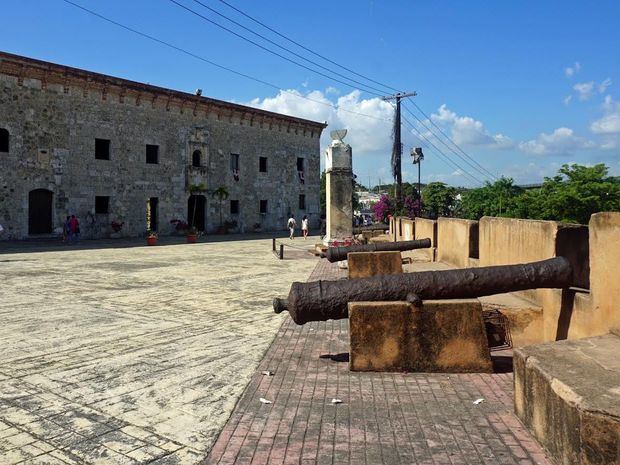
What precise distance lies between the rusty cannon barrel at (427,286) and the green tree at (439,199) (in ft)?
139

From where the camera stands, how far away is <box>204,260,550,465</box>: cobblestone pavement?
2.89m

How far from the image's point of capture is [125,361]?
4855 millimetres

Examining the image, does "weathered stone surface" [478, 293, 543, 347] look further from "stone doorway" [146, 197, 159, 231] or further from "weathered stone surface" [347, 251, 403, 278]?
"stone doorway" [146, 197, 159, 231]

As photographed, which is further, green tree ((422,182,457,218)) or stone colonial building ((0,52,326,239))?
green tree ((422,182,457,218))

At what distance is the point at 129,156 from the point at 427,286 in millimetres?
23605

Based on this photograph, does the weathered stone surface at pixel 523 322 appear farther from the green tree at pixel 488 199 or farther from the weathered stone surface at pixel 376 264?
the green tree at pixel 488 199

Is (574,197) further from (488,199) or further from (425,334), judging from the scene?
(425,334)

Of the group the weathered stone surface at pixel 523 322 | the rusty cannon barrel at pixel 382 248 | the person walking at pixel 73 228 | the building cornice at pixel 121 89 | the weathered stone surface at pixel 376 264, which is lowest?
the weathered stone surface at pixel 523 322

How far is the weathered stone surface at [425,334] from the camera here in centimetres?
437

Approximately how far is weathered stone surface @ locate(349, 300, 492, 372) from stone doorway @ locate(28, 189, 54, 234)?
2131 cm

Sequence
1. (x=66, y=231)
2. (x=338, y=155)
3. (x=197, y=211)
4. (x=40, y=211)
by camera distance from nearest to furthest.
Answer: (x=338, y=155) < (x=66, y=231) < (x=40, y=211) < (x=197, y=211)

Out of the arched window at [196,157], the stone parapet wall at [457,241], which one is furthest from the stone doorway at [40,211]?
the stone parapet wall at [457,241]

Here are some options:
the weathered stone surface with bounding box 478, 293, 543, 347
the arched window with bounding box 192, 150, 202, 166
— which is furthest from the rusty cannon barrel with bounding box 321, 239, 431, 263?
the arched window with bounding box 192, 150, 202, 166

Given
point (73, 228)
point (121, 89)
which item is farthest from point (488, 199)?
point (73, 228)
